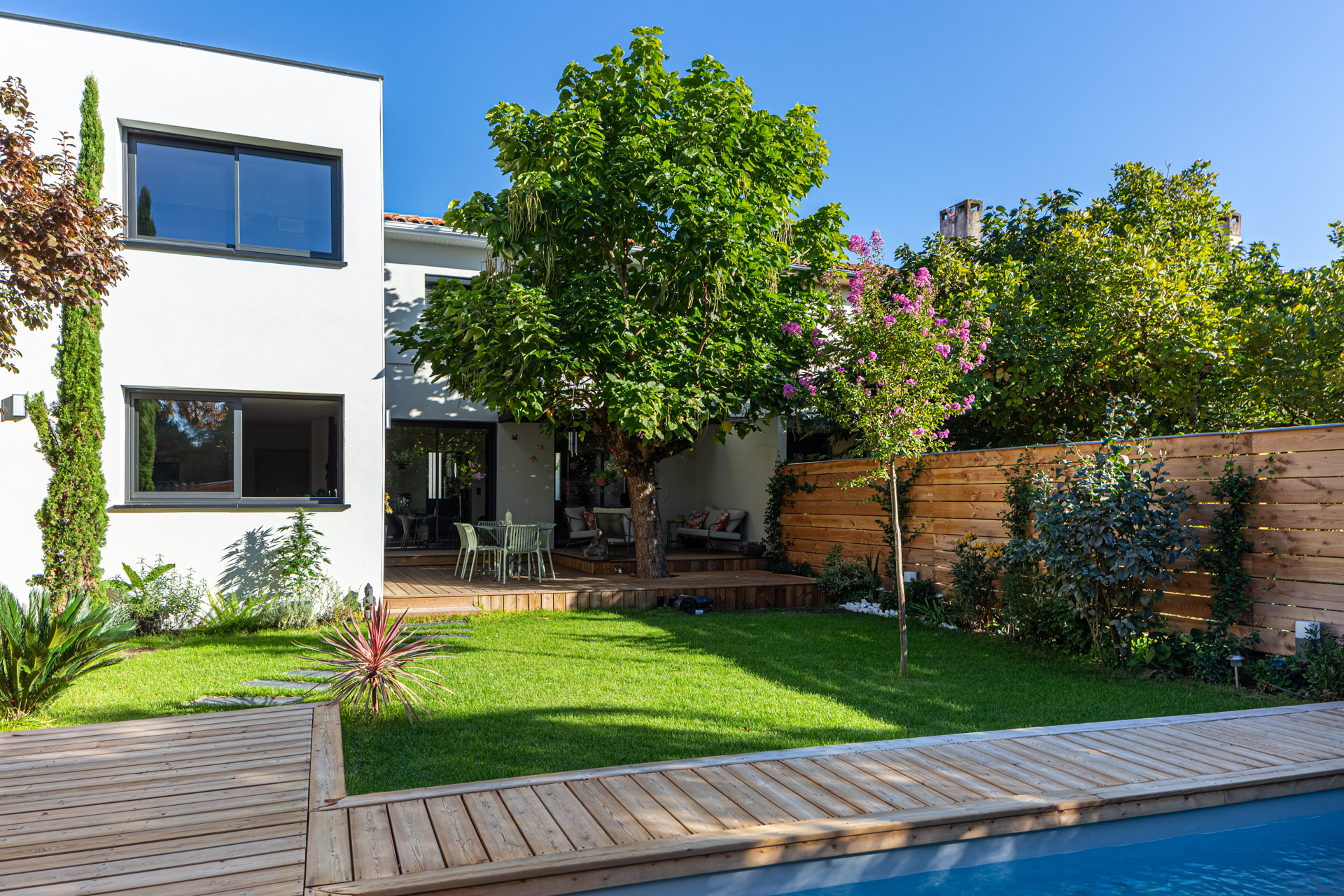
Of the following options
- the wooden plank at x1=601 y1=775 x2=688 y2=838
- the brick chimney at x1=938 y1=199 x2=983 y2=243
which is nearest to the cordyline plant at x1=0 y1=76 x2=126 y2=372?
the wooden plank at x1=601 y1=775 x2=688 y2=838

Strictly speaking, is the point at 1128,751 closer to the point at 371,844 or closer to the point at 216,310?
the point at 371,844

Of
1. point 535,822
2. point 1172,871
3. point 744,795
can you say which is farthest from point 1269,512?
point 535,822

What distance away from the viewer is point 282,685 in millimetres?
6562

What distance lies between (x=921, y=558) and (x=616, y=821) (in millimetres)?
7826

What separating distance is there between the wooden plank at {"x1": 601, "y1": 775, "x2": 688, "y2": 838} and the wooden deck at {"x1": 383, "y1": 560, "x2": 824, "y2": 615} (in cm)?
656

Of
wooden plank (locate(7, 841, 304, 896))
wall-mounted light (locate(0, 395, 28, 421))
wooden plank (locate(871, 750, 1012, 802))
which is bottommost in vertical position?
wooden plank (locate(871, 750, 1012, 802))

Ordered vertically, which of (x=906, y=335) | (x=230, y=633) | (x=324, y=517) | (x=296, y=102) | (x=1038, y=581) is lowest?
(x=230, y=633)

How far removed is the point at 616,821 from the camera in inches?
142

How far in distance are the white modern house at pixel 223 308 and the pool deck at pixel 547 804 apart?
456 cm

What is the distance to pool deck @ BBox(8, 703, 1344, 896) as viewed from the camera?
319 cm

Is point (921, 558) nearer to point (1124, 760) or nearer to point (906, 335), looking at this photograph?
point (906, 335)

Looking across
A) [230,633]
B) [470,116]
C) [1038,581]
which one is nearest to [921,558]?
[1038,581]

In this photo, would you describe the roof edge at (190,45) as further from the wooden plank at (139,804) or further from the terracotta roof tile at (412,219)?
the wooden plank at (139,804)

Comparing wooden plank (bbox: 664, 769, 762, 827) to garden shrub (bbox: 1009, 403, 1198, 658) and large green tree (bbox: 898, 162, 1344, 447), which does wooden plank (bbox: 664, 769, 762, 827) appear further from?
large green tree (bbox: 898, 162, 1344, 447)
